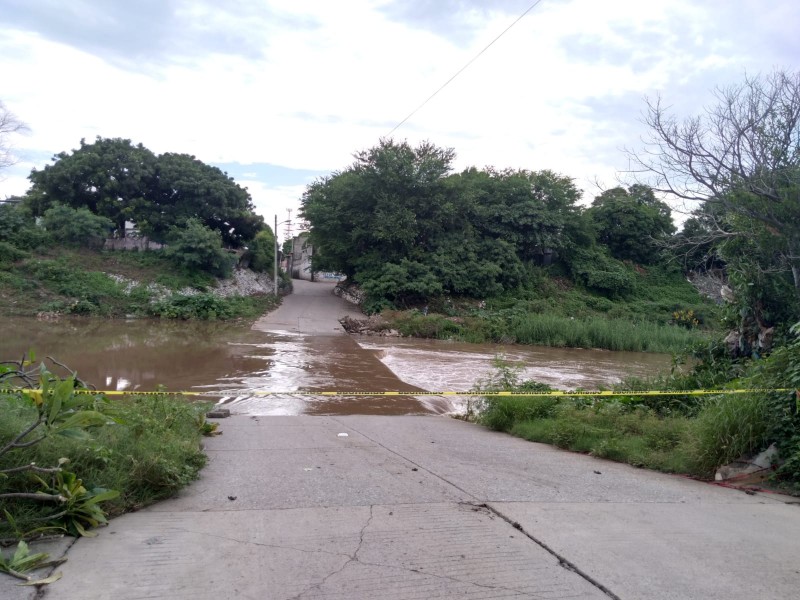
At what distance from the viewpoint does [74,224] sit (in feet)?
119

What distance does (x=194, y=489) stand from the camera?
5.25 metres

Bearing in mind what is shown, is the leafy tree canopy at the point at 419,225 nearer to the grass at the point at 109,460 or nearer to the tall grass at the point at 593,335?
the tall grass at the point at 593,335

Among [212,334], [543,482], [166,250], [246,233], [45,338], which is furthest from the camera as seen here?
[246,233]

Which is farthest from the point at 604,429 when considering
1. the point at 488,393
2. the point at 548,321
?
the point at 548,321

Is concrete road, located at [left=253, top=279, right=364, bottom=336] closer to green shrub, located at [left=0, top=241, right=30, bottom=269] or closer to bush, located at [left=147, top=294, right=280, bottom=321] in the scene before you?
bush, located at [left=147, top=294, right=280, bottom=321]

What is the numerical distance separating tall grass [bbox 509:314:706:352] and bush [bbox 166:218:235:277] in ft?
59.5

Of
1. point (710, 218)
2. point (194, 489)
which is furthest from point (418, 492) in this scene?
point (710, 218)

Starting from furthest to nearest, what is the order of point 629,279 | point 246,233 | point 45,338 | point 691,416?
point 629,279
point 246,233
point 45,338
point 691,416

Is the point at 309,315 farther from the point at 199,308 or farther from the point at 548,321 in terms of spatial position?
the point at 548,321

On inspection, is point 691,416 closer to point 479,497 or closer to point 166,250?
point 479,497

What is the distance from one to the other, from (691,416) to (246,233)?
4020cm

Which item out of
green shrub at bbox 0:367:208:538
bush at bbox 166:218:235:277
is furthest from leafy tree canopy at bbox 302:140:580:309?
green shrub at bbox 0:367:208:538

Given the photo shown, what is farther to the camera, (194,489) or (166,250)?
(166,250)

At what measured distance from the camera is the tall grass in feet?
105
